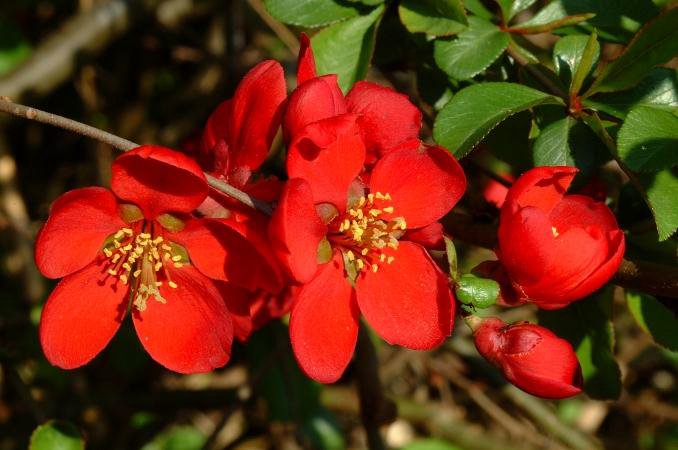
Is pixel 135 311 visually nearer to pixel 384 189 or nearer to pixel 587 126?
pixel 384 189

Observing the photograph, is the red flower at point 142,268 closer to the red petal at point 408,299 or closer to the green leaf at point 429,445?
the red petal at point 408,299

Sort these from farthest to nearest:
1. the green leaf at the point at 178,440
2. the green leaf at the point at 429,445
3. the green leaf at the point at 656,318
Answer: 1. the green leaf at the point at 429,445
2. the green leaf at the point at 178,440
3. the green leaf at the point at 656,318

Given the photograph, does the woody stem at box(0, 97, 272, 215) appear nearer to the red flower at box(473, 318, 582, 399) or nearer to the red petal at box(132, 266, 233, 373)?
the red petal at box(132, 266, 233, 373)

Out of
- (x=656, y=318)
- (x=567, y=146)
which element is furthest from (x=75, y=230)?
(x=656, y=318)

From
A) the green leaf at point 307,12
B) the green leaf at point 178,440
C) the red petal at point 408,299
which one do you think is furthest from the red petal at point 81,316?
the green leaf at point 178,440

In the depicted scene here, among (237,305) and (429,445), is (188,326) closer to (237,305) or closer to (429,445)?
(237,305)

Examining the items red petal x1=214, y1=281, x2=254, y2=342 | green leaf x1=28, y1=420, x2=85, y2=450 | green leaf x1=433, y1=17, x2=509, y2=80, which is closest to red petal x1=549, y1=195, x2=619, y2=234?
green leaf x1=433, y1=17, x2=509, y2=80
